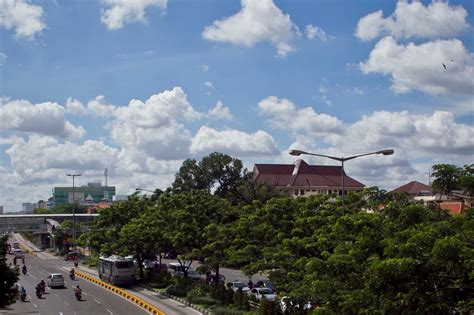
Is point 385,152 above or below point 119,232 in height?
above

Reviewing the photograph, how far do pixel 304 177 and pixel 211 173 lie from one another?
946 inches

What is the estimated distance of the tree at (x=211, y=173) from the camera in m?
91.6

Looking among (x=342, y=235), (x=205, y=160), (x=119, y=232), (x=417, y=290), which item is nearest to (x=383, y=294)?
(x=417, y=290)

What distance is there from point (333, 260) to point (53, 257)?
8780cm

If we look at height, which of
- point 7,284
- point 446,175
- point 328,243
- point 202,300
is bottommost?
point 202,300

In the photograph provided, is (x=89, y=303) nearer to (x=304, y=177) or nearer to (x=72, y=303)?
(x=72, y=303)

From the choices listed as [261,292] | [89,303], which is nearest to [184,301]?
[261,292]

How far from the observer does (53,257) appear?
9850 cm

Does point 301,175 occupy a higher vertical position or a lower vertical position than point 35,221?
higher

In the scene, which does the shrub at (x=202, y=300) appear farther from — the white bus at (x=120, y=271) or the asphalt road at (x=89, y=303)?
the white bus at (x=120, y=271)

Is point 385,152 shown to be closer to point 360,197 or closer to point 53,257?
point 360,197

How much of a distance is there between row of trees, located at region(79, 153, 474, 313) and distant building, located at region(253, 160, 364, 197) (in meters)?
51.2

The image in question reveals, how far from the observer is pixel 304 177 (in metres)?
110

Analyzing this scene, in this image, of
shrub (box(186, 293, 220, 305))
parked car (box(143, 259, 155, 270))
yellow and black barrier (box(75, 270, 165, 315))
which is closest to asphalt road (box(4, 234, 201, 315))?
yellow and black barrier (box(75, 270, 165, 315))
